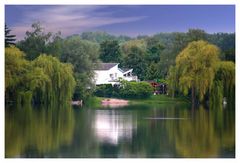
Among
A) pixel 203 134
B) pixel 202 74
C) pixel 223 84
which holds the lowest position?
pixel 203 134

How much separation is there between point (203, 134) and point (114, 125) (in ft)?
7.76

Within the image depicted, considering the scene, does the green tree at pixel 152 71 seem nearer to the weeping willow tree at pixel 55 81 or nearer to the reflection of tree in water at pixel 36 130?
the weeping willow tree at pixel 55 81

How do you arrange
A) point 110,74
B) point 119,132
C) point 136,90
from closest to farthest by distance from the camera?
1. point 119,132
2. point 136,90
3. point 110,74

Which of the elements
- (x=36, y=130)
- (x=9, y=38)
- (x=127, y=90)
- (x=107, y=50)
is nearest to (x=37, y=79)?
(x=9, y=38)

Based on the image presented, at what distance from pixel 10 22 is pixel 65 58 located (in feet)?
14.3

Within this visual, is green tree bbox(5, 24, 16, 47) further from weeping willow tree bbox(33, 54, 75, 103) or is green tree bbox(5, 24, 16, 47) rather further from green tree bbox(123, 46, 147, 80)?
green tree bbox(123, 46, 147, 80)

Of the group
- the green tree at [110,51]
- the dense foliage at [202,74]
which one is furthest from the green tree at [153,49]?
the green tree at [110,51]

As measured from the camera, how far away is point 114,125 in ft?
47.2

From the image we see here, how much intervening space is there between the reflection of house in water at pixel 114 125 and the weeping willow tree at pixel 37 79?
158cm

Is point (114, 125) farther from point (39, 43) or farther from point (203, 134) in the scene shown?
point (39, 43)

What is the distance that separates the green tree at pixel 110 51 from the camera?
63.8 feet

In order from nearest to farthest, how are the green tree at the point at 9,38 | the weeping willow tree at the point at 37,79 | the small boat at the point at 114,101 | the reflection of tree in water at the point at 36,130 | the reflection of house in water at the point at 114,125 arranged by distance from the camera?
1. the reflection of tree in water at the point at 36,130
2. the reflection of house in water at the point at 114,125
3. the green tree at the point at 9,38
4. the weeping willow tree at the point at 37,79
5. the small boat at the point at 114,101

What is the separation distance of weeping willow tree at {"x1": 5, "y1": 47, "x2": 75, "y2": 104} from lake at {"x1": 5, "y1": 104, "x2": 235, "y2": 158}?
59 centimetres

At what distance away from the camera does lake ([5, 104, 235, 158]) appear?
10766mm
